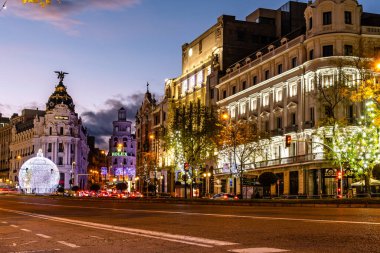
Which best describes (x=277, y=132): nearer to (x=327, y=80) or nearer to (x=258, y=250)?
(x=327, y=80)

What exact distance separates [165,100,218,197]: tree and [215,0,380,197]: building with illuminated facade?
19.3ft

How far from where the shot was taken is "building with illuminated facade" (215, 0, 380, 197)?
198 ft

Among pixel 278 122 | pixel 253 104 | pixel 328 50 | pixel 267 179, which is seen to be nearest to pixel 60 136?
pixel 253 104

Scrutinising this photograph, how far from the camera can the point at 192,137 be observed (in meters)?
72.6

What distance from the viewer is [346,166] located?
5459 centimetres

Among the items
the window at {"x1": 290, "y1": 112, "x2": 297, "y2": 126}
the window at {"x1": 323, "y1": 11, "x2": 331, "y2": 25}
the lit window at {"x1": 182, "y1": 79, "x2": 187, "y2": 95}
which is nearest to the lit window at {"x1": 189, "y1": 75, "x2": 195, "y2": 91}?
the lit window at {"x1": 182, "y1": 79, "x2": 187, "y2": 95}

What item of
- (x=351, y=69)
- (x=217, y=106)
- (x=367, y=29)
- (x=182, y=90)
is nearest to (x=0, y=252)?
(x=351, y=69)

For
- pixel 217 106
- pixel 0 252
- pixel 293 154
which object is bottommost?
pixel 0 252

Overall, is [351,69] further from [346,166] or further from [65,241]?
[65,241]

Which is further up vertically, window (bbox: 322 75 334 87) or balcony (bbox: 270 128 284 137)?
window (bbox: 322 75 334 87)

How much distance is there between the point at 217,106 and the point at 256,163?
14961mm

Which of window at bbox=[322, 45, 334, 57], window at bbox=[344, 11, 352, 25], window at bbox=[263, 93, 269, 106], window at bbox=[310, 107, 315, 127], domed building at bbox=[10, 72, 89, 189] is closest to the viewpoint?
window at bbox=[322, 45, 334, 57]

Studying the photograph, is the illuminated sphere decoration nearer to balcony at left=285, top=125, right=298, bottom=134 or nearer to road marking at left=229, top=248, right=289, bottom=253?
balcony at left=285, top=125, right=298, bottom=134

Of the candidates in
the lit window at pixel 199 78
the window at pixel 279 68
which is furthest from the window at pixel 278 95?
the lit window at pixel 199 78
